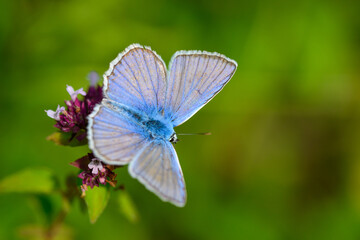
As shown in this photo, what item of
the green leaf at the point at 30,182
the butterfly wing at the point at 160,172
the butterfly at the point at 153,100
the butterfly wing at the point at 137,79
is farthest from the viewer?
the green leaf at the point at 30,182

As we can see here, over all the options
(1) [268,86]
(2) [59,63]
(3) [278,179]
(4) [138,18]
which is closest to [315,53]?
(1) [268,86]

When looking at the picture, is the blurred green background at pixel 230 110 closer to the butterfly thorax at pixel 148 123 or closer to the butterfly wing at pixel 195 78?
the butterfly thorax at pixel 148 123

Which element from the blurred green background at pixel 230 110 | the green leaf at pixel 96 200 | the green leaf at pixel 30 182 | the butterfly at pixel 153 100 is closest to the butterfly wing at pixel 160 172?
the butterfly at pixel 153 100

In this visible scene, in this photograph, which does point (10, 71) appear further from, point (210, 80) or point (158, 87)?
point (210, 80)

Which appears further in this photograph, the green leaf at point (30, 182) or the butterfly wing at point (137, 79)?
the green leaf at point (30, 182)

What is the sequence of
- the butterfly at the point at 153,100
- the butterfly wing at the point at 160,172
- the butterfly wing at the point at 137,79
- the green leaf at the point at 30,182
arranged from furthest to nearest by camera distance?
1. the green leaf at the point at 30,182
2. the butterfly wing at the point at 137,79
3. the butterfly at the point at 153,100
4. the butterfly wing at the point at 160,172

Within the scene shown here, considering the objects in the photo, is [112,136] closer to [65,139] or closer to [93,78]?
[65,139]
